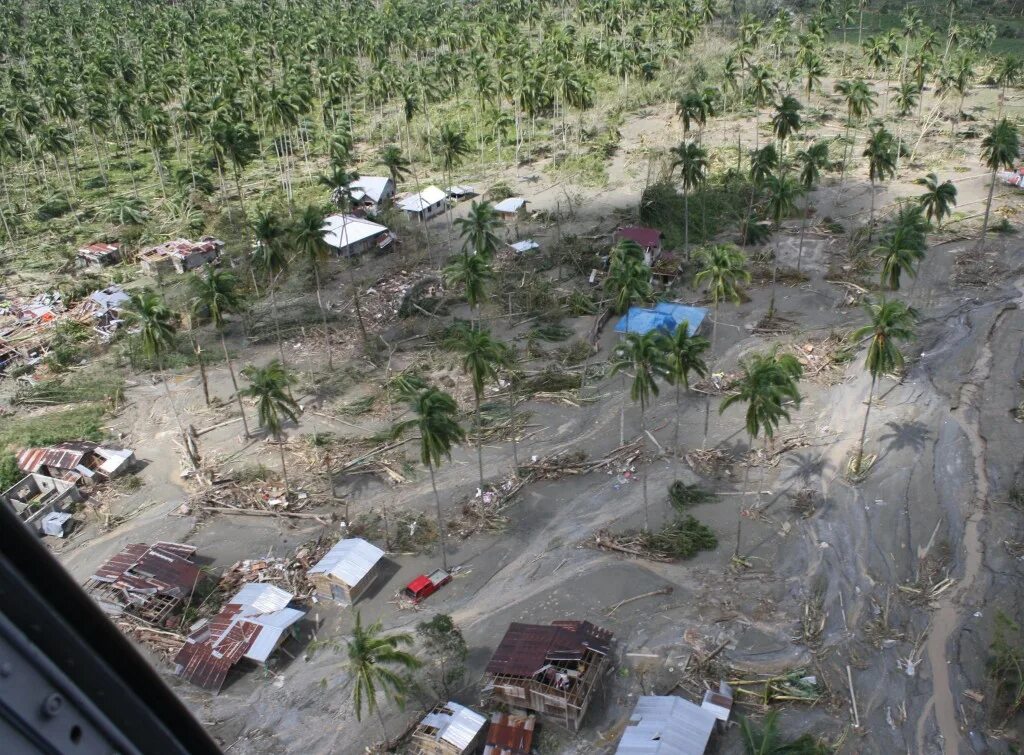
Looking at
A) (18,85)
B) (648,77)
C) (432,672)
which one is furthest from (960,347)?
(18,85)

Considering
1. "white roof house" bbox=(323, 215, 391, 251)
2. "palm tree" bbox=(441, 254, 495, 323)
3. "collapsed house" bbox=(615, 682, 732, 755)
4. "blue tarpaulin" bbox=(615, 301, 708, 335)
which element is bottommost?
"collapsed house" bbox=(615, 682, 732, 755)

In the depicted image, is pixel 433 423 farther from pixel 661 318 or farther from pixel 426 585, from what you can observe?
pixel 661 318

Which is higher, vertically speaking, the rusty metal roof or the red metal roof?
the red metal roof

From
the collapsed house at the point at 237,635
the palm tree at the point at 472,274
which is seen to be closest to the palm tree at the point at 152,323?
the palm tree at the point at 472,274

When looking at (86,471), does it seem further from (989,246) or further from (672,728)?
(989,246)

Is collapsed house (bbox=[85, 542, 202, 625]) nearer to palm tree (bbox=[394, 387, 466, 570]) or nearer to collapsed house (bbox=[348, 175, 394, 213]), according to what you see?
palm tree (bbox=[394, 387, 466, 570])

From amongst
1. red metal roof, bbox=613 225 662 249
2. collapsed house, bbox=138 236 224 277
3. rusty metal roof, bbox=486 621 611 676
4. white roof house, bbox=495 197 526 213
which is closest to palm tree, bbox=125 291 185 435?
collapsed house, bbox=138 236 224 277
